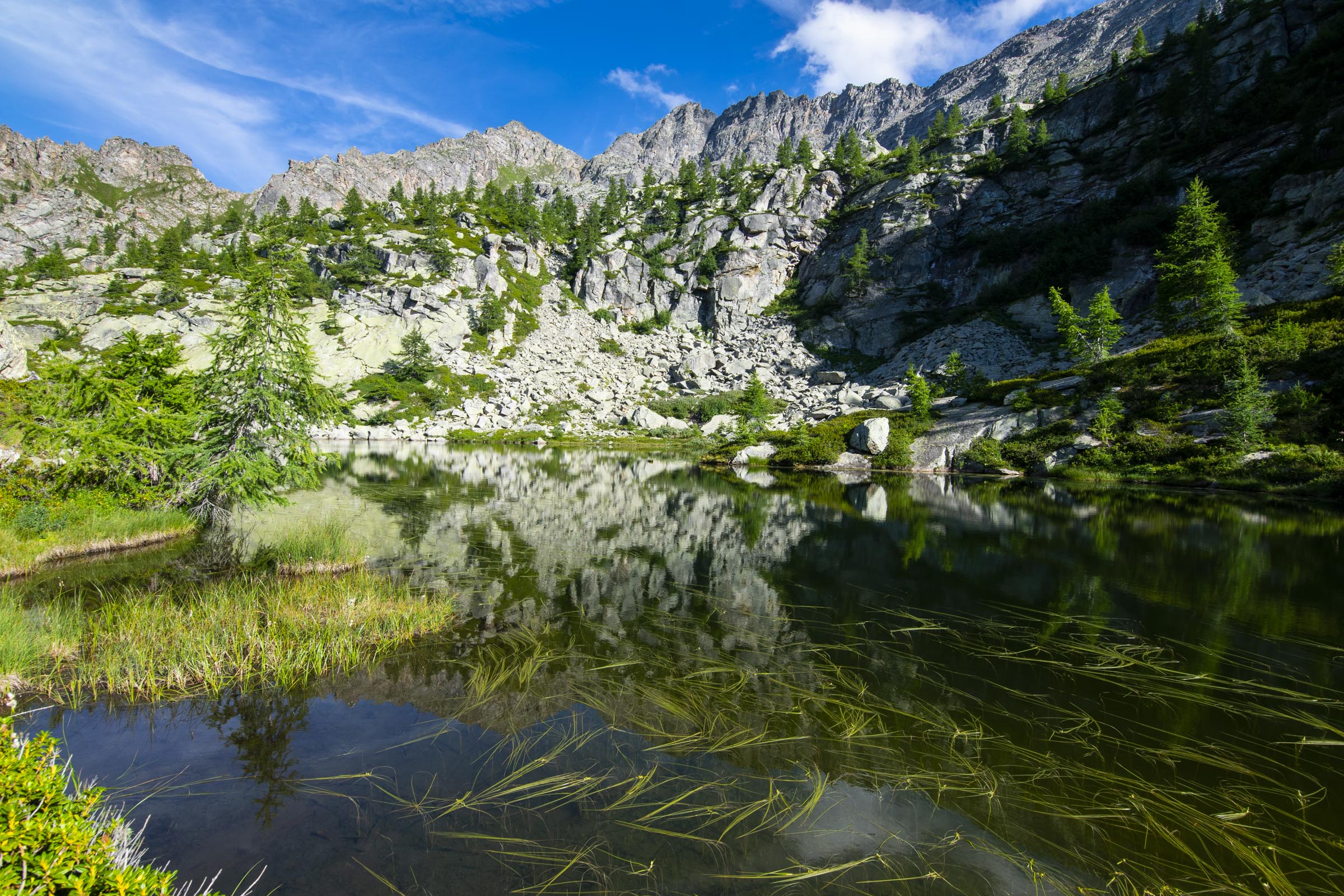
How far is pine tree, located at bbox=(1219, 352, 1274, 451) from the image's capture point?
3100 cm

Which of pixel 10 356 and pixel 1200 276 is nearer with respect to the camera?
pixel 10 356

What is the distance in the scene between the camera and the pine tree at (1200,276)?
41156 mm

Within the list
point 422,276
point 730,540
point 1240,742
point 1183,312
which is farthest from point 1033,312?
point 422,276

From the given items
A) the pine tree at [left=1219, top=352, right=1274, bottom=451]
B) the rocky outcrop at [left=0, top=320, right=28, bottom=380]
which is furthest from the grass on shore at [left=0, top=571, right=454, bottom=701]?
the rocky outcrop at [left=0, top=320, right=28, bottom=380]

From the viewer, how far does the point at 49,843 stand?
2.42 metres

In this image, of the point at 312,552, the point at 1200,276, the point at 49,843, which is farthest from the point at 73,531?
the point at 1200,276

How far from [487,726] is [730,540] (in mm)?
12635

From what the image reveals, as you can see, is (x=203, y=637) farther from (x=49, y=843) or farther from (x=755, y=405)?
(x=755, y=405)

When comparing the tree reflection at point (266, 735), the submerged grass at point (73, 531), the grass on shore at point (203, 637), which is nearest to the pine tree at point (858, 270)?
the submerged grass at point (73, 531)

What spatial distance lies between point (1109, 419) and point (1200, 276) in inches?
796

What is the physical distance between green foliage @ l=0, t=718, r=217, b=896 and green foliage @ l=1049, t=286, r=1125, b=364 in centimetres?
6240

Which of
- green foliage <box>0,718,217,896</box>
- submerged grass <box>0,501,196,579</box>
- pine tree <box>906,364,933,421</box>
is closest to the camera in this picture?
green foliage <box>0,718,217,896</box>

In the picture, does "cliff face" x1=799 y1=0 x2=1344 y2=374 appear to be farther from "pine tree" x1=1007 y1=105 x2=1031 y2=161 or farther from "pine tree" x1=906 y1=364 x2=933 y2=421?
"pine tree" x1=906 y1=364 x2=933 y2=421

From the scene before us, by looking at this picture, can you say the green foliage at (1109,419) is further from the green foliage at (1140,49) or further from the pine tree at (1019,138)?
the green foliage at (1140,49)
